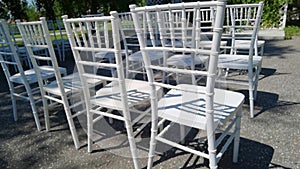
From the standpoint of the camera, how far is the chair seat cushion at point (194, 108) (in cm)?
114

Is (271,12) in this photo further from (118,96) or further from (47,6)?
(47,6)

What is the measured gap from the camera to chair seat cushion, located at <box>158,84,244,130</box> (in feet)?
3.74

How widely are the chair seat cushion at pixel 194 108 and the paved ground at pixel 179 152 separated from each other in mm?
486

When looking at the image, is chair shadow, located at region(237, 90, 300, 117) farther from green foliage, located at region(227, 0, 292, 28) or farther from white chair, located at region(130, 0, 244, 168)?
green foliage, located at region(227, 0, 292, 28)

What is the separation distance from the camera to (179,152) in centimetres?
163

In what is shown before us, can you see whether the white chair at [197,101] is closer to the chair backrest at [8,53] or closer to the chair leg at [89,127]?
the chair leg at [89,127]

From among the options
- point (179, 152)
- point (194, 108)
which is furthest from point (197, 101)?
point (179, 152)

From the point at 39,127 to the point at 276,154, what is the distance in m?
2.04

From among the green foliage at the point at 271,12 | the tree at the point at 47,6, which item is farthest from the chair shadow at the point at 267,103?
the tree at the point at 47,6

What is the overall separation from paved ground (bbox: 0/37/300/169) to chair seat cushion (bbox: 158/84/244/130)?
Result: 49 cm

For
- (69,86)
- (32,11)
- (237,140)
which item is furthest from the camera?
(32,11)

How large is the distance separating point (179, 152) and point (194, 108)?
22.3 inches

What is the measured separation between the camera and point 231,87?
267cm

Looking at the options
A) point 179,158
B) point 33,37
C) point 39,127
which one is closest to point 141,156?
point 179,158
